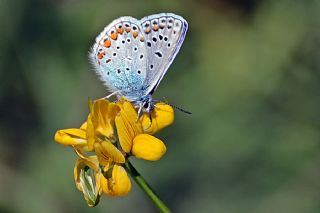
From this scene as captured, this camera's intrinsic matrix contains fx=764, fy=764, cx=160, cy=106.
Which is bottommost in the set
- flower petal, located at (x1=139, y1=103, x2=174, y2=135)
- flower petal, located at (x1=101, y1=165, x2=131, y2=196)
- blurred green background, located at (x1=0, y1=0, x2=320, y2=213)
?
blurred green background, located at (x1=0, y1=0, x2=320, y2=213)

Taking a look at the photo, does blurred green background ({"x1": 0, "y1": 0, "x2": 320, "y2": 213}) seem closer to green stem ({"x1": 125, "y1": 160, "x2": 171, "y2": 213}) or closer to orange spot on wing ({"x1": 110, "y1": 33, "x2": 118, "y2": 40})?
orange spot on wing ({"x1": 110, "y1": 33, "x2": 118, "y2": 40})

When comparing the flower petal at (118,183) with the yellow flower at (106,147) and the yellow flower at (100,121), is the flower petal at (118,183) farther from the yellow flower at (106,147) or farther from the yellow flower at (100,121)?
the yellow flower at (100,121)

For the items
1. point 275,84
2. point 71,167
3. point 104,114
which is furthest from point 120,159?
point 275,84

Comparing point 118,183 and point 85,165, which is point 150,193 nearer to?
point 118,183

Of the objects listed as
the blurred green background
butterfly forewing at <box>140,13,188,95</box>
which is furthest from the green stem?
the blurred green background

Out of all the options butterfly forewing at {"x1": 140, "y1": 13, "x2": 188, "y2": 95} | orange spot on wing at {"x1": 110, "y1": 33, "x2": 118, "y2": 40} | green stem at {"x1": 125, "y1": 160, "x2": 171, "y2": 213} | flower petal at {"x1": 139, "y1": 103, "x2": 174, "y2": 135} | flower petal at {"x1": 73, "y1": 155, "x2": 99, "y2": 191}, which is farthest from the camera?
orange spot on wing at {"x1": 110, "y1": 33, "x2": 118, "y2": 40}

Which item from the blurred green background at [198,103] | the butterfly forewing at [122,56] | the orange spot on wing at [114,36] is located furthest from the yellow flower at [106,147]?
the blurred green background at [198,103]

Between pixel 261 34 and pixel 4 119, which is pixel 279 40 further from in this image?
pixel 4 119
